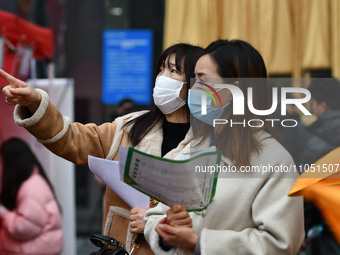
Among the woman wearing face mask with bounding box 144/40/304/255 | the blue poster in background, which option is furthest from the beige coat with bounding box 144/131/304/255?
the blue poster in background

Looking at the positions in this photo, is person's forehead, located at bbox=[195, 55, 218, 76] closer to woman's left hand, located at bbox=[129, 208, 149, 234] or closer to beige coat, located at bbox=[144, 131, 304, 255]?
beige coat, located at bbox=[144, 131, 304, 255]

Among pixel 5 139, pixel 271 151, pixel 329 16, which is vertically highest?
pixel 329 16

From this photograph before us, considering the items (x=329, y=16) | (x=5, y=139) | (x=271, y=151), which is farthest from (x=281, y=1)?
(x=271, y=151)

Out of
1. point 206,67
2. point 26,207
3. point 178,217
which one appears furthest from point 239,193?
point 26,207

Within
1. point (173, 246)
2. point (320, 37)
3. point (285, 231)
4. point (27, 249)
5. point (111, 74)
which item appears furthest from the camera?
point (111, 74)

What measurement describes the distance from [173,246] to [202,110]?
646mm

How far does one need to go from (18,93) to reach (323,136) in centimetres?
283

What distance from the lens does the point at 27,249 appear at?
5.41m

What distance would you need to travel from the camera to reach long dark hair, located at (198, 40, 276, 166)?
8.55 ft

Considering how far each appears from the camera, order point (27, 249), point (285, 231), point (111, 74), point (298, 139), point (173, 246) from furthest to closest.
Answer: point (111, 74) < point (27, 249) < point (298, 139) < point (173, 246) < point (285, 231)

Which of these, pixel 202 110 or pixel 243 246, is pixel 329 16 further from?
pixel 243 246

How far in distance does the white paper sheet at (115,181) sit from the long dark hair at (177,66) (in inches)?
10.6

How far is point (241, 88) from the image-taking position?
2641 mm

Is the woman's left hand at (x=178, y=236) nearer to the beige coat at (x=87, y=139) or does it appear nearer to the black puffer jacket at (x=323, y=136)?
the beige coat at (x=87, y=139)
